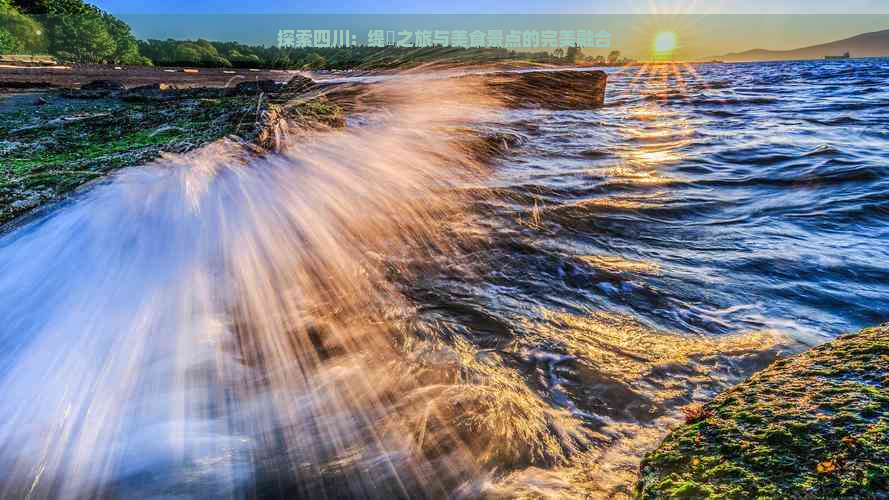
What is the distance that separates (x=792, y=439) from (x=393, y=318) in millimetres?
2103

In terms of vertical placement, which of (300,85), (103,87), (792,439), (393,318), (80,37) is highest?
(80,37)

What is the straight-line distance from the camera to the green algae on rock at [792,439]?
1.12 m

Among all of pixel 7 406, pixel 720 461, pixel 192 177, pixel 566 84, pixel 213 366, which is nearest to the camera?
pixel 720 461

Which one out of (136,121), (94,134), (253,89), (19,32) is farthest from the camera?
(19,32)

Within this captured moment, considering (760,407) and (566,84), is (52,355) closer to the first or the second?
(760,407)

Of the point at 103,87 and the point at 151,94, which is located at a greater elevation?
the point at 103,87

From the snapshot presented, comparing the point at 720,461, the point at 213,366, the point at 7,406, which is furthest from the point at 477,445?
the point at 7,406

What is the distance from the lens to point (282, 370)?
2416mm

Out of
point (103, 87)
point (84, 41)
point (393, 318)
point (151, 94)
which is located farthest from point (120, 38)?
point (393, 318)

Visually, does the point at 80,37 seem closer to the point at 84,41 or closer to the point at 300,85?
the point at 84,41

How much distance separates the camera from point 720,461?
50.5 inches

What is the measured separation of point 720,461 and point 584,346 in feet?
4.08

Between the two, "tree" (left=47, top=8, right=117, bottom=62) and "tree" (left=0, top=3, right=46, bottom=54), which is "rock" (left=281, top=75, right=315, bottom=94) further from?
"tree" (left=47, top=8, right=117, bottom=62)

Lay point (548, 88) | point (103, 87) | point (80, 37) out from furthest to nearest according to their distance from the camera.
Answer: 1. point (80, 37)
2. point (103, 87)
3. point (548, 88)
